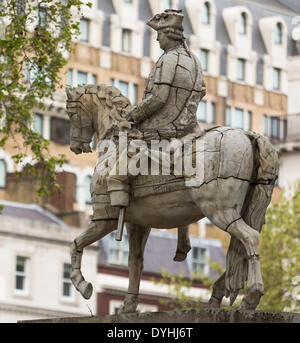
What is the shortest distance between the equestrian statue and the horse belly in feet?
0.04

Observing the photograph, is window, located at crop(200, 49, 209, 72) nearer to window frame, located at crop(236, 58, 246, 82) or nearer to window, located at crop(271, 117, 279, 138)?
window frame, located at crop(236, 58, 246, 82)

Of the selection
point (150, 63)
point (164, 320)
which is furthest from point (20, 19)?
point (150, 63)

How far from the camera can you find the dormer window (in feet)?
331

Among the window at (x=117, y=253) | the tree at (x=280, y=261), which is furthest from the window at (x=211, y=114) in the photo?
the tree at (x=280, y=261)

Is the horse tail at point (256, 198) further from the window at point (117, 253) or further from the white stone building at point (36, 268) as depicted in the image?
the window at point (117, 253)

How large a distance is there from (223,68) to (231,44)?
157 centimetres

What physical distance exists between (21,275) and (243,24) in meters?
28.7

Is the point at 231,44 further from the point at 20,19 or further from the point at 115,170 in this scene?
the point at 115,170

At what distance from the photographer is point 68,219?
3285 inches

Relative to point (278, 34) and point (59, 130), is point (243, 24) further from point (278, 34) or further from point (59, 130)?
point (59, 130)

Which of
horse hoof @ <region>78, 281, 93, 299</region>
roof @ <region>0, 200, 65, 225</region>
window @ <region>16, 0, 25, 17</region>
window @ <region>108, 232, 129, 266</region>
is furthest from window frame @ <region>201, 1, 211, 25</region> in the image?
horse hoof @ <region>78, 281, 93, 299</region>

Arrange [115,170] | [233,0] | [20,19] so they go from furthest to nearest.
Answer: [233,0] < [20,19] < [115,170]
